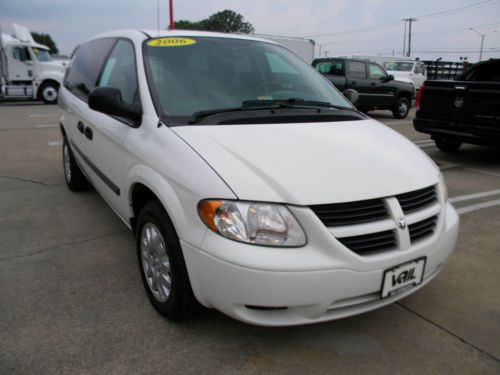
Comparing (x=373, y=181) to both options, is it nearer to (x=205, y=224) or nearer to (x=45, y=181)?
(x=205, y=224)

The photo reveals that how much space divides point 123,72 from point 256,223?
1.85 meters

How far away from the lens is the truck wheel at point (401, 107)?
13953mm

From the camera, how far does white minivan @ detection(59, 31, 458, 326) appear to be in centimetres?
198

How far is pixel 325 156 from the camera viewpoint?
7.70 feet

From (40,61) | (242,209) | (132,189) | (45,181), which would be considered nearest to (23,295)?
(132,189)

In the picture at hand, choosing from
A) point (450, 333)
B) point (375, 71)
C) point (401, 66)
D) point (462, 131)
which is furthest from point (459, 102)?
point (401, 66)

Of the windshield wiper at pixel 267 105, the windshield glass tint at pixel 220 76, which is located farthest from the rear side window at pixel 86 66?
the windshield wiper at pixel 267 105

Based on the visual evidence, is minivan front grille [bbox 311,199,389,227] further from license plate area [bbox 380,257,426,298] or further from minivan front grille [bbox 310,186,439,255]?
license plate area [bbox 380,257,426,298]

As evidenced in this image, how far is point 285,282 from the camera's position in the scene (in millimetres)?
1919

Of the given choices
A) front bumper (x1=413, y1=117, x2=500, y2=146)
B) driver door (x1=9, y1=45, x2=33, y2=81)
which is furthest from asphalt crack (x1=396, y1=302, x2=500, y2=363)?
driver door (x1=9, y1=45, x2=33, y2=81)

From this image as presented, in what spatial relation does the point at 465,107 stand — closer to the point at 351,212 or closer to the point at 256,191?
the point at 351,212

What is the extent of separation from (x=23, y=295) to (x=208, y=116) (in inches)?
64.2

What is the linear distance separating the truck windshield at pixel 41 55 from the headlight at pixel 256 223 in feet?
60.6

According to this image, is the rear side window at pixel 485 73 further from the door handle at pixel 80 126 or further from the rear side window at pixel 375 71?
the rear side window at pixel 375 71
